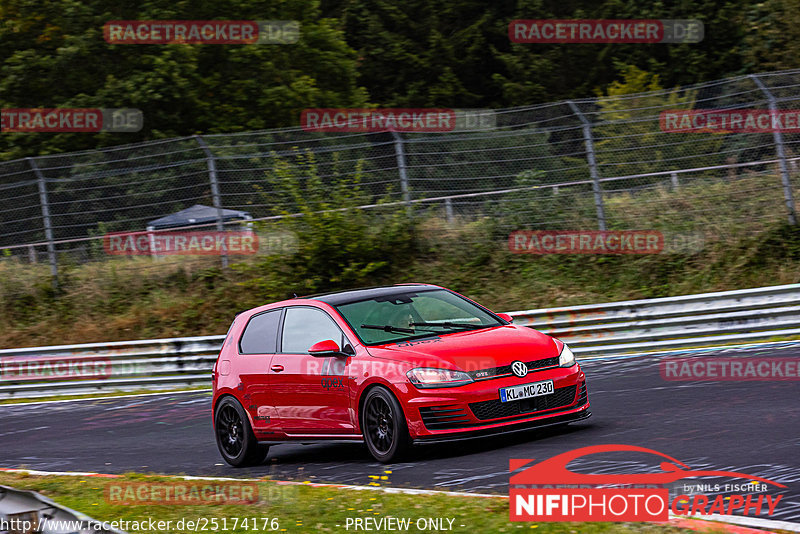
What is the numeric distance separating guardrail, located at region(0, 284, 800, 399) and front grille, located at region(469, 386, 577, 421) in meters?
6.44

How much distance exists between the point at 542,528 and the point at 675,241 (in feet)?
42.8

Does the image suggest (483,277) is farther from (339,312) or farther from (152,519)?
(152,519)

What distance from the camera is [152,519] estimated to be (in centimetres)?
732

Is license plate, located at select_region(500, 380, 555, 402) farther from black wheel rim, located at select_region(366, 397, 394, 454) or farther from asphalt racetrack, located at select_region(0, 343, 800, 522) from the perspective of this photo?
black wheel rim, located at select_region(366, 397, 394, 454)

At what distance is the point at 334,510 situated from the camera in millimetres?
7121

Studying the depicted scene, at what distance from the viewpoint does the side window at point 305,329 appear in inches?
389

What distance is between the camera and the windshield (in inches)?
381

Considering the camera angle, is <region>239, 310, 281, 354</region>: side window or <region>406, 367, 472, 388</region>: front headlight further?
<region>239, 310, 281, 354</region>: side window

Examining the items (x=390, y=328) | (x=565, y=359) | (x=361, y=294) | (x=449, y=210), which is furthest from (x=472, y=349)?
(x=449, y=210)

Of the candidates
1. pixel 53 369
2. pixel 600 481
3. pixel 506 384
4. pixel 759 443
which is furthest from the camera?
pixel 53 369

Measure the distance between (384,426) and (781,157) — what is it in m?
10.7

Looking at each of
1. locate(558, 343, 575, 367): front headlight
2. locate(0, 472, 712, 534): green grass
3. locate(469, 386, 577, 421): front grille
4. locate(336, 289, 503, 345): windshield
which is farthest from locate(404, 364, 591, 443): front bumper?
locate(0, 472, 712, 534): green grass

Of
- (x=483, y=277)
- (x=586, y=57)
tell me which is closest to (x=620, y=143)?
(x=483, y=277)

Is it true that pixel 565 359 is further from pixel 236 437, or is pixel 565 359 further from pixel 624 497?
pixel 236 437
